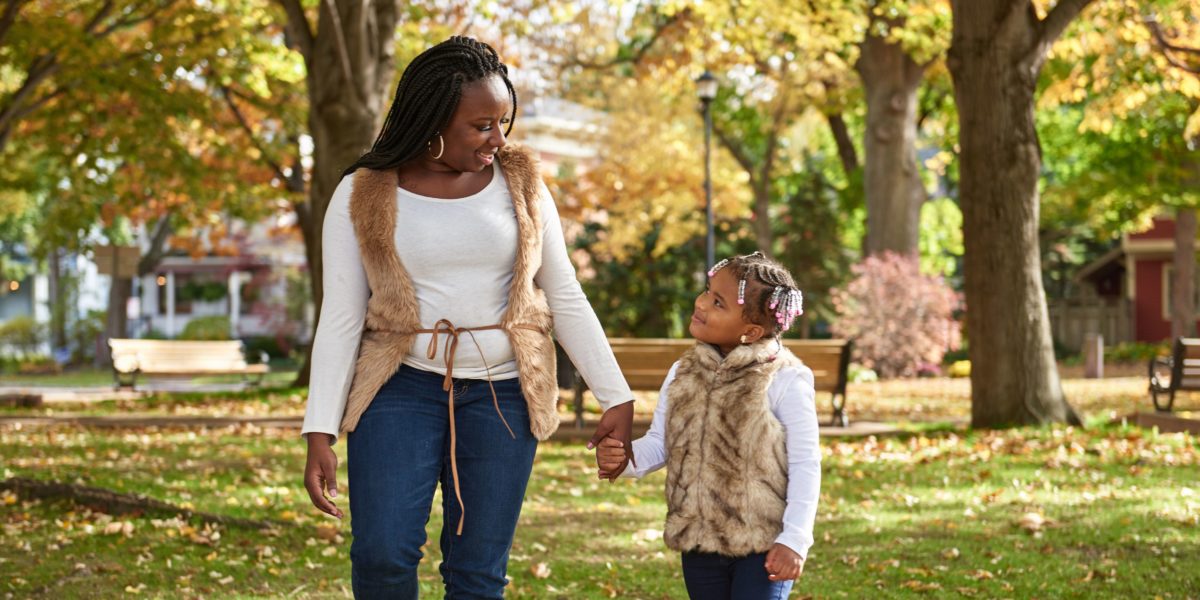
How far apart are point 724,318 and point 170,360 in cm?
1989

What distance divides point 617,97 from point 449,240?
103 ft

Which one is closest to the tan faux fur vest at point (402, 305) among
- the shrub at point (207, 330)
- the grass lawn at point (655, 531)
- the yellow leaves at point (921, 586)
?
the grass lawn at point (655, 531)

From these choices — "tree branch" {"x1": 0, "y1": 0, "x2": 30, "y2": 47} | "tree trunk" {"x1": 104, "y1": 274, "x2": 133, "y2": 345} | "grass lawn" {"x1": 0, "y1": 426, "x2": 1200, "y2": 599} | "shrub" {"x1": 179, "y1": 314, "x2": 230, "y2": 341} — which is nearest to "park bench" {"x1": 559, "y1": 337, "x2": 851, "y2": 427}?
"grass lawn" {"x1": 0, "y1": 426, "x2": 1200, "y2": 599}

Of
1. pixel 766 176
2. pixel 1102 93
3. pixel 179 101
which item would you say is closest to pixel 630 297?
pixel 766 176

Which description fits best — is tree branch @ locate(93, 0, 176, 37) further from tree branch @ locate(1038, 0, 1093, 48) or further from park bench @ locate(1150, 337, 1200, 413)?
park bench @ locate(1150, 337, 1200, 413)

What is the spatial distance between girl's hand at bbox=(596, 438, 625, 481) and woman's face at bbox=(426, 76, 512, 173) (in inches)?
34.3

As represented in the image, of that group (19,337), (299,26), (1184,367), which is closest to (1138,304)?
(1184,367)

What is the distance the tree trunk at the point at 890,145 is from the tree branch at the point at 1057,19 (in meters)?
12.7

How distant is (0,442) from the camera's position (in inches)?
528

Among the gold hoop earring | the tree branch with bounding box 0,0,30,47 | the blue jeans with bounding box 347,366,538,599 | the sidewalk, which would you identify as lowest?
the sidewalk

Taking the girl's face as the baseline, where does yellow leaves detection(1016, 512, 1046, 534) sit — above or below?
below

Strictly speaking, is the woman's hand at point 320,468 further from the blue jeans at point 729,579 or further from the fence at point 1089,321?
the fence at point 1089,321

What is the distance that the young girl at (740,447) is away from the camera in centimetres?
362

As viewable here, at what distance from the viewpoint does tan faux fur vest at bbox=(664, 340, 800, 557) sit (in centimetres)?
363
